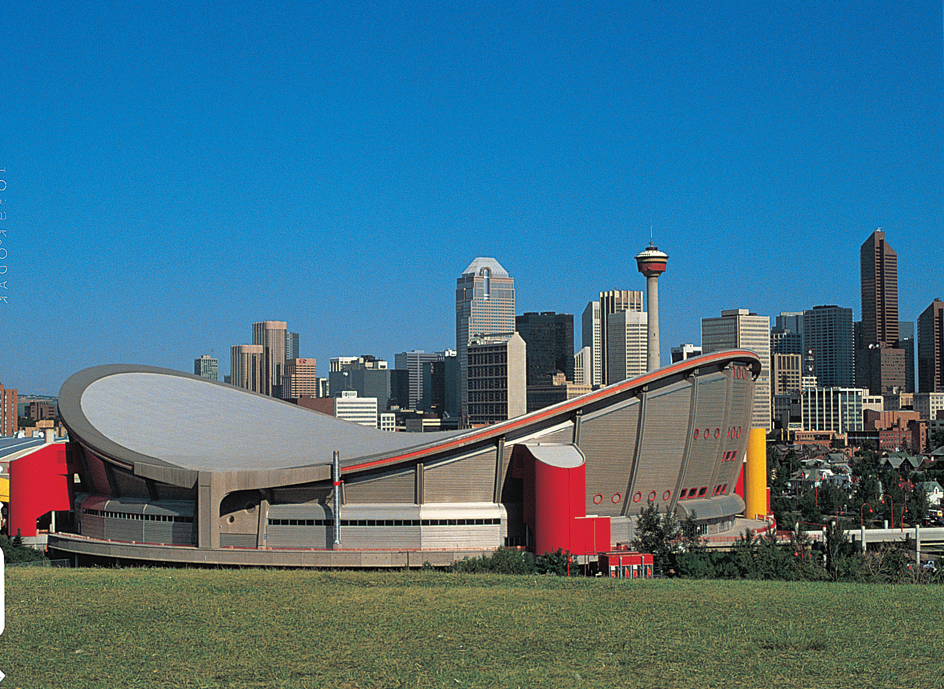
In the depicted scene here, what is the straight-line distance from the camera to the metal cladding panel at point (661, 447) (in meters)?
50.9

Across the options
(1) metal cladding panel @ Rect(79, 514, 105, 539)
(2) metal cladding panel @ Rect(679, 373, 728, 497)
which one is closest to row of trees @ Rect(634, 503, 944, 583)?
(2) metal cladding panel @ Rect(679, 373, 728, 497)

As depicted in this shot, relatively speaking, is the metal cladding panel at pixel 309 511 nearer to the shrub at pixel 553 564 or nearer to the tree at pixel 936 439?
the shrub at pixel 553 564

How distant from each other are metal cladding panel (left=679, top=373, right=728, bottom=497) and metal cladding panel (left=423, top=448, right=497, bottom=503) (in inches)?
425

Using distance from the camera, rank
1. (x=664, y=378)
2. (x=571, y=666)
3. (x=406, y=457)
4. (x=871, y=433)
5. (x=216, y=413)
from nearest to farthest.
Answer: (x=571, y=666)
(x=406, y=457)
(x=664, y=378)
(x=216, y=413)
(x=871, y=433)

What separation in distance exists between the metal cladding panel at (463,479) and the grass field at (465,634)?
2128 cm

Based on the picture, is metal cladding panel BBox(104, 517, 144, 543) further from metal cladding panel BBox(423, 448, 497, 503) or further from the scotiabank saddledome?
metal cladding panel BBox(423, 448, 497, 503)

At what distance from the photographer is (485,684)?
15422mm

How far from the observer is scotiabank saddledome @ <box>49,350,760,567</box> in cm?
4609

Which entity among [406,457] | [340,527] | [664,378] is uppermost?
[664,378]

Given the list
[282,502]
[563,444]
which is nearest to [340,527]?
[282,502]

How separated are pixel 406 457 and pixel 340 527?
4446 millimetres

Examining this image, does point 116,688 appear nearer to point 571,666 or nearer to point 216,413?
point 571,666

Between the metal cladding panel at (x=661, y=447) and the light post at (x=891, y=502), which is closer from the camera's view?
the metal cladding panel at (x=661, y=447)

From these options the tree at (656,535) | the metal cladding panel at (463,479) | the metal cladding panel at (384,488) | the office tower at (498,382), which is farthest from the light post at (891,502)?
the office tower at (498,382)
